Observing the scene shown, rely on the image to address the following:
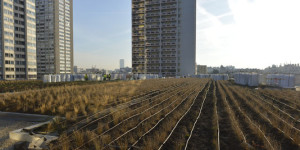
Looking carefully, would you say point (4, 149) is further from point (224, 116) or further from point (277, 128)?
point (277, 128)

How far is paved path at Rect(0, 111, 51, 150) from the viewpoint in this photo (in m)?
4.52

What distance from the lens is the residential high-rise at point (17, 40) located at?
5750cm

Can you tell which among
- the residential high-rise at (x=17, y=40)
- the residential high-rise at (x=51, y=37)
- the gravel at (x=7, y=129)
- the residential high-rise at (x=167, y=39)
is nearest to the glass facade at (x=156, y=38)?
the residential high-rise at (x=167, y=39)

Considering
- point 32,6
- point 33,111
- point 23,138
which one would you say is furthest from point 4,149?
point 32,6

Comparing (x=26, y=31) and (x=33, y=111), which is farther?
(x=26, y=31)

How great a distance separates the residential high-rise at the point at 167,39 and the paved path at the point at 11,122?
6351cm

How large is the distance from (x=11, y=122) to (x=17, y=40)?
248ft

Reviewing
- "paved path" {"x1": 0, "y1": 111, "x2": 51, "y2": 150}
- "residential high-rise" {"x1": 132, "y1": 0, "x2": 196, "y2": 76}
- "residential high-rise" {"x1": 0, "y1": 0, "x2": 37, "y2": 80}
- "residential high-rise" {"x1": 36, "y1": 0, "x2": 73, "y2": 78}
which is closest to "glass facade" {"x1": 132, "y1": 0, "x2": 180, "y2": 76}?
"residential high-rise" {"x1": 132, "y1": 0, "x2": 196, "y2": 76}

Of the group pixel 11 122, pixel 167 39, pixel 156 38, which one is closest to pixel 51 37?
pixel 156 38

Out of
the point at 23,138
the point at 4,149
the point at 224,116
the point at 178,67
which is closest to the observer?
the point at 4,149

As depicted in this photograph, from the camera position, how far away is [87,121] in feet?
20.7

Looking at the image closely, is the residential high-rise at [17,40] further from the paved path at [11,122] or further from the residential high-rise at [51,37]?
the paved path at [11,122]

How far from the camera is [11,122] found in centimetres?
631

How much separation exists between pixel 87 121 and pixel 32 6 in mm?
86115
